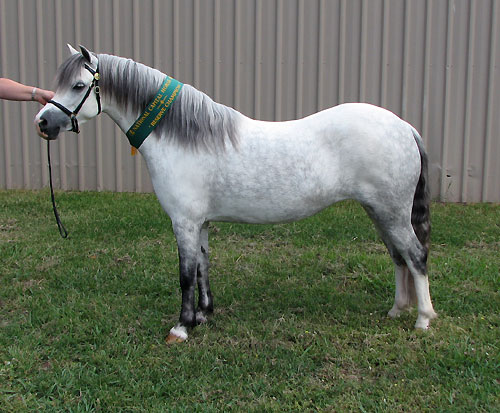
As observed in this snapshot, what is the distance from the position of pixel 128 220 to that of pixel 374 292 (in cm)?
301

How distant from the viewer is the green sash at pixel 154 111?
Result: 303 centimetres

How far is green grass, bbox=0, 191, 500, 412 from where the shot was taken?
8.56 feet

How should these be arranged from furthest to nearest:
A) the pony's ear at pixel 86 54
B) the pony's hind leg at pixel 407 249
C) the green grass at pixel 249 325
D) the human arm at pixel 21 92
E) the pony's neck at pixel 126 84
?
the human arm at pixel 21 92 < the pony's hind leg at pixel 407 249 < the pony's neck at pixel 126 84 < the pony's ear at pixel 86 54 < the green grass at pixel 249 325

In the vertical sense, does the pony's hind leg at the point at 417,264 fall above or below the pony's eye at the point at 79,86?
below

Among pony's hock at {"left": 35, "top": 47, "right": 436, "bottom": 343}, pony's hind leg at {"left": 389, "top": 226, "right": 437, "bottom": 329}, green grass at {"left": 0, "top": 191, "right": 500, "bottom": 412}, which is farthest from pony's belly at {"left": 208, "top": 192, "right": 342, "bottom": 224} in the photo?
green grass at {"left": 0, "top": 191, "right": 500, "bottom": 412}

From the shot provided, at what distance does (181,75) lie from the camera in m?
7.16

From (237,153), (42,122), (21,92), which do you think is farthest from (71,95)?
(237,153)

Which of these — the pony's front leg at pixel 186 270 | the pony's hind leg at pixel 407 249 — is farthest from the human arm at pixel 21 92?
the pony's hind leg at pixel 407 249

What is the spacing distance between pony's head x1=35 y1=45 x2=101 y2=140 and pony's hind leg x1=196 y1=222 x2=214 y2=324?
1.07 meters

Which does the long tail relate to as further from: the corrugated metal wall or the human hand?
the corrugated metal wall

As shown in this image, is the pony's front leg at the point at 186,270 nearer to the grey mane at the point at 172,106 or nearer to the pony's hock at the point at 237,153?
the pony's hock at the point at 237,153

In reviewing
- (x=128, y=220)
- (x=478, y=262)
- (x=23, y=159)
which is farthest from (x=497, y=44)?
(x=23, y=159)

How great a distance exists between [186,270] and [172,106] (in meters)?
1.01

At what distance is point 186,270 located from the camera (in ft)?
10.3
